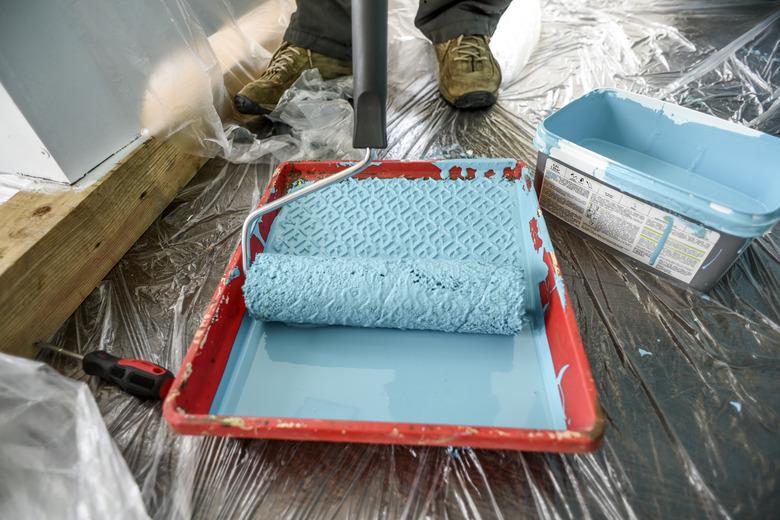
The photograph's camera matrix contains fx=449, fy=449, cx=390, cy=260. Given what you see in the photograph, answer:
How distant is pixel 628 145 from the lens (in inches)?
31.1

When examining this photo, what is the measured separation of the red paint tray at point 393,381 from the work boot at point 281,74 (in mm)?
543

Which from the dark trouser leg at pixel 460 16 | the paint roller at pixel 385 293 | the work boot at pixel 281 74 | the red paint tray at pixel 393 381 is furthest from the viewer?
the dark trouser leg at pixel 460 16

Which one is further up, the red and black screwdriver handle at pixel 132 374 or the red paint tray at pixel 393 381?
the red and black screwdriver handle at pixel 132 374

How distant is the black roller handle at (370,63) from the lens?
450 mm

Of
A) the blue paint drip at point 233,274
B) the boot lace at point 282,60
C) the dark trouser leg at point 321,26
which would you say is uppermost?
the dark trouser leg at point 321,26

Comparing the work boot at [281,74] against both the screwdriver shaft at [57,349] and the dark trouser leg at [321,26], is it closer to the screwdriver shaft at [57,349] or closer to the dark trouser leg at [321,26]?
the dark trouser leg at [321,26]

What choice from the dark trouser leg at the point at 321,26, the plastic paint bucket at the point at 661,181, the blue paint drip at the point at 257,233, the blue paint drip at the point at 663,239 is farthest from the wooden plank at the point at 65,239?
the blue paint drip at the point at 663,239

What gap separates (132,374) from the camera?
0.50 metres

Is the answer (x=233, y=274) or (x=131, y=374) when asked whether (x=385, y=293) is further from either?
(x=131, y=374)

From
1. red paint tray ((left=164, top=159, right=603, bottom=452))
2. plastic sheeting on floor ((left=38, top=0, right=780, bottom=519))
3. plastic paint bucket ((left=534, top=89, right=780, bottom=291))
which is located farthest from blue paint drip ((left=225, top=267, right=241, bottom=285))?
plastic paint bucket ((left=534, top=89, right=780, bottom=291))

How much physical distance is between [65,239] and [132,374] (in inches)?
9.5

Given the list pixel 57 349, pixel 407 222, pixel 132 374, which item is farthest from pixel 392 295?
pixel 57 349

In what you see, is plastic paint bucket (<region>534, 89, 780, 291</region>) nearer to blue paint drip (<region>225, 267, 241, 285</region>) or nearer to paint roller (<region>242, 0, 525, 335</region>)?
paint roller (<region>242, 0, 525, 335</region>)

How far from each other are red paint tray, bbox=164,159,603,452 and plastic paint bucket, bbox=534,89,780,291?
0.42 feet
